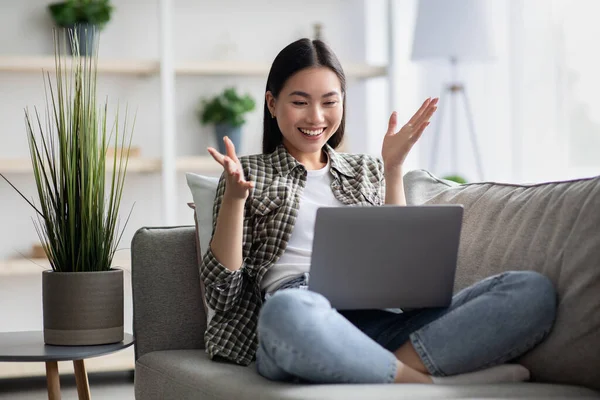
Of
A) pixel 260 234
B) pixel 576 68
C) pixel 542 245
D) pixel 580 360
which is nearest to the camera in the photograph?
pixel 580 360

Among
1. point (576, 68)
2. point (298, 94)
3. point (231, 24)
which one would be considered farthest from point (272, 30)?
point (298, 94)

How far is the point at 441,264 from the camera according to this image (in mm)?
1742

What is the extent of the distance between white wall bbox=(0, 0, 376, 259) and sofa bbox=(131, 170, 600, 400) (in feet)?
6.62

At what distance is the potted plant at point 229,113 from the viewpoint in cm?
411

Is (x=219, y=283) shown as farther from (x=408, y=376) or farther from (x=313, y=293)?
(x=408, y=376)

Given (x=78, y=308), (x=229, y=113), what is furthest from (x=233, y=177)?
(x=229, y=113)

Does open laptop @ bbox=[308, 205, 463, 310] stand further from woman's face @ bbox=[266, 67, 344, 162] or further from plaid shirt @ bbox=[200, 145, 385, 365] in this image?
woman's face @ bbox=[266, 67, 344, 162]

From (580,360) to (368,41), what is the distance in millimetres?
3103

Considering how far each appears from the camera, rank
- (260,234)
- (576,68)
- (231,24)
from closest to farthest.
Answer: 1. (260,234)
2. (576,68)
3. (231,24)

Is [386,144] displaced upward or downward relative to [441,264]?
upward

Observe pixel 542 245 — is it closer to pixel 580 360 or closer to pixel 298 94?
pixel 580 360

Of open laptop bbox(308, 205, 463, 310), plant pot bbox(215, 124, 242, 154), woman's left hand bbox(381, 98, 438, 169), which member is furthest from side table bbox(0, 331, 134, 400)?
plant pot bbox(215, 124, 242, 154)

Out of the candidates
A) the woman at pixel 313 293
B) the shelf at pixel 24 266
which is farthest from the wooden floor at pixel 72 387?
the woman at pixel 313 293

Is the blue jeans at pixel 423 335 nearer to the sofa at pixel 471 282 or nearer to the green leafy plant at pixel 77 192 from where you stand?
the sofa at pixel 471 282
